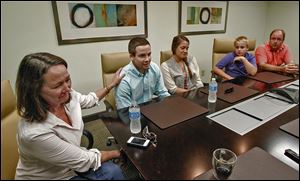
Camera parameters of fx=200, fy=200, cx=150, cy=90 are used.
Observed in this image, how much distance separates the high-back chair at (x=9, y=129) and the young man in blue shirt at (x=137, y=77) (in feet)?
2.30

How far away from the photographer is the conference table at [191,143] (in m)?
Answer: 0.79

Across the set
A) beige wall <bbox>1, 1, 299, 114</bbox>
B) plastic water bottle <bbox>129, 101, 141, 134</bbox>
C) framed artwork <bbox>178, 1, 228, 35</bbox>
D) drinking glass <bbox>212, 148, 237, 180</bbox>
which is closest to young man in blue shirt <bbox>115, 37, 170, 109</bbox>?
plastic water bottle <bbox>129, 101, 141, 134</bbox>

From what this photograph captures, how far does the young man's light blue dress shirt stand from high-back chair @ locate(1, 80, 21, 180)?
0.70 meters

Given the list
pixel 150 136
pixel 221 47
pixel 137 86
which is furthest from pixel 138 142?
pixel 221 47

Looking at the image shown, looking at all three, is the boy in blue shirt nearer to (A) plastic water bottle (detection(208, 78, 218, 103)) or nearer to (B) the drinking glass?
(A) plastic water bottle (detection(208, 78, 218, 103))

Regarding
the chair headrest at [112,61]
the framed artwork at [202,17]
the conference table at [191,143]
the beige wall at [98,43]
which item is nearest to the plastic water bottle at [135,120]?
the conference table at [191,143]

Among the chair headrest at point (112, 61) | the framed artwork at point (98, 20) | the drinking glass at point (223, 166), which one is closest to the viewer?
the drinking glass at point (223, 166)

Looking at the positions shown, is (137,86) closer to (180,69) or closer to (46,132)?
(180,69)

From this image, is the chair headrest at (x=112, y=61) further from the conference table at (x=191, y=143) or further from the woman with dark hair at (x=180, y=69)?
the conference table at (x=191, y=143)

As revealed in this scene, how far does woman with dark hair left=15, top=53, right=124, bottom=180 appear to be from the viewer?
0.82 meters

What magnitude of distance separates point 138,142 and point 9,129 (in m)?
0.57

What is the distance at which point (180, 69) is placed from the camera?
2010mm

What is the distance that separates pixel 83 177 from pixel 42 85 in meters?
0.46

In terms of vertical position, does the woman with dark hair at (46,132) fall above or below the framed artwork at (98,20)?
→ below
